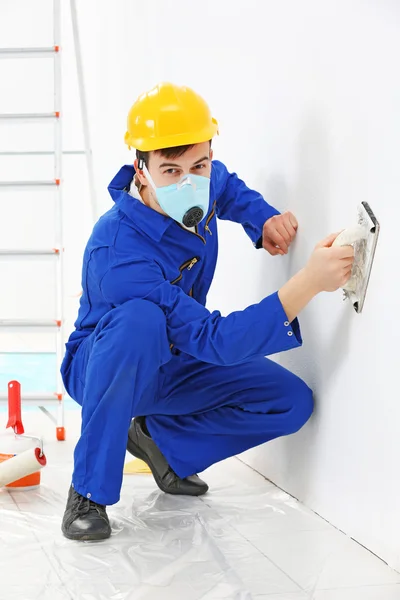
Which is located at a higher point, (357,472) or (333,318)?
(333,318)

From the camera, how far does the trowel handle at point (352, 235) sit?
171 centimetres

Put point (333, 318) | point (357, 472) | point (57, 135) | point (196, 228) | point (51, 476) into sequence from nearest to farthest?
1. point (357, 472)
2. point (333, 318)
3. point (196, 228)
4. point (51, 476)
5. point (57, 135)

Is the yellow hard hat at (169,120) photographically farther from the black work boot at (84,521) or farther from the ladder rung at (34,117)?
the ladder rung at (34,117)

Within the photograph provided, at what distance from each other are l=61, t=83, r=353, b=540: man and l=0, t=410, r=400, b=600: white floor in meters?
0.10

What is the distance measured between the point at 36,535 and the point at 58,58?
76.3 inches

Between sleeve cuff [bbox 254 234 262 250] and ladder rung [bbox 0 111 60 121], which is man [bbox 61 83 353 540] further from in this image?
ladder rung [bbox 0 111 60 121]

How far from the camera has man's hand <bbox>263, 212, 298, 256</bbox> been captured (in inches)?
87.1

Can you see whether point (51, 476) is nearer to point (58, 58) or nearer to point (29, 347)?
point (58, 58)

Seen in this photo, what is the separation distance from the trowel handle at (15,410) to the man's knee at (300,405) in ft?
2.74

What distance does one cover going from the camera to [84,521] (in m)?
1.91

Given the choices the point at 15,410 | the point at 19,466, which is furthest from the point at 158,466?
the point at 15,410

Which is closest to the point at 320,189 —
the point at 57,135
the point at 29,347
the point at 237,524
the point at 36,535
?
the point at 237,524

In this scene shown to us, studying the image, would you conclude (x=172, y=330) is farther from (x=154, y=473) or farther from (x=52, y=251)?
(x=52, y=251)

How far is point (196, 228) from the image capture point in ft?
7.13
